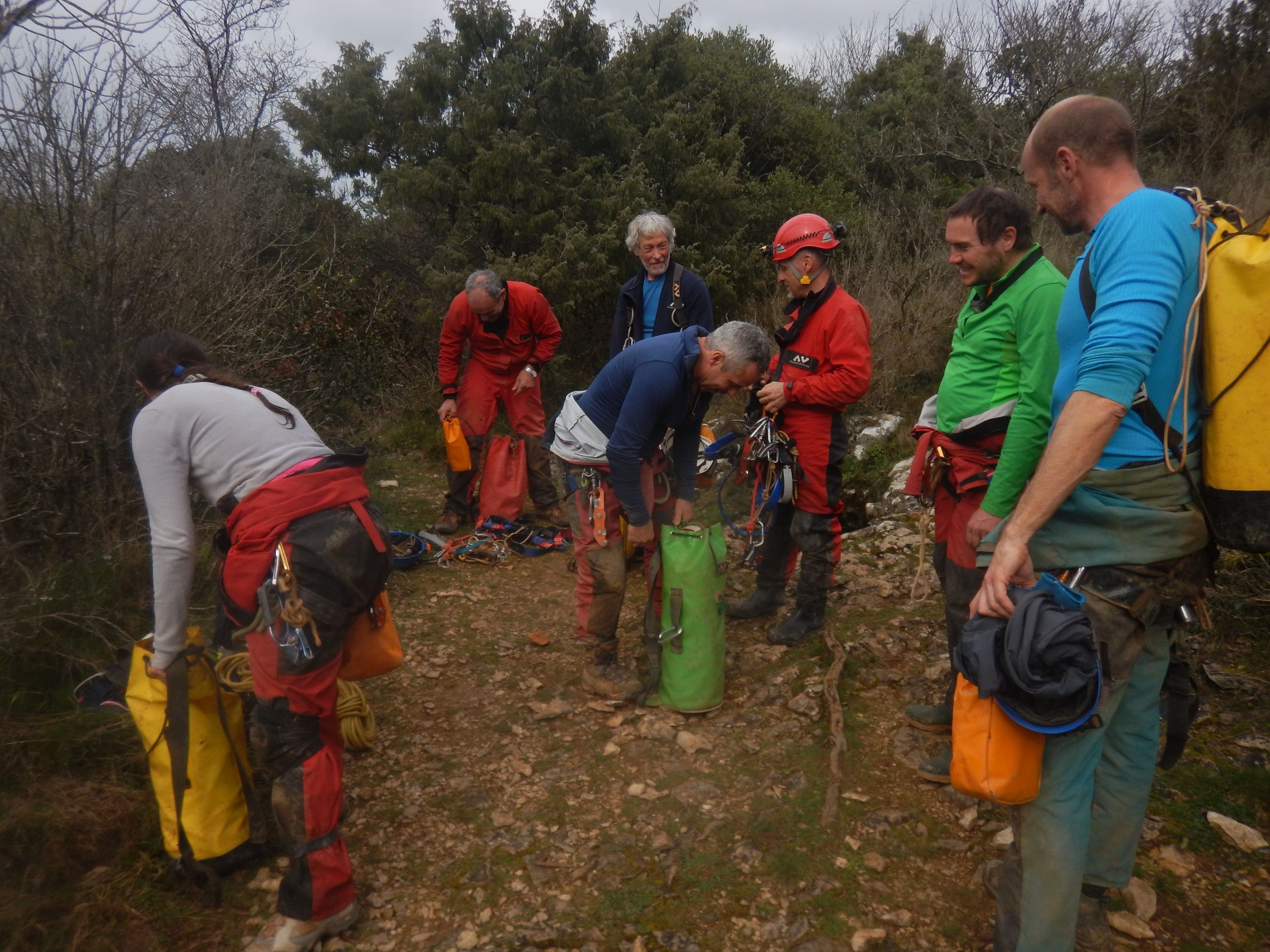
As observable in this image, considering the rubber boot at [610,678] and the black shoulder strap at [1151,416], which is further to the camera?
the rubber boot at [610,678]

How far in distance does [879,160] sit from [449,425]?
387 inches

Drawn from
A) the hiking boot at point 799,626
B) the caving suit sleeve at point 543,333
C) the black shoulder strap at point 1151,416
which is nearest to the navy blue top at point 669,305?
the caving suit sleeve at point 543,333

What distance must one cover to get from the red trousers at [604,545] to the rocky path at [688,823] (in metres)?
0.42

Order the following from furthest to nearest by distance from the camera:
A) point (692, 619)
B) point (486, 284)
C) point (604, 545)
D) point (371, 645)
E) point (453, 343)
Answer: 1. point (453, 343)
2. point (486, 284)
3. point (604, 545)
4. point (692, 619)
5. point (371, 645)

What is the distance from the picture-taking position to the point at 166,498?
7.99ft

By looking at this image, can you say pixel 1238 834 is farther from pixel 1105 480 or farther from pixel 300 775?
pixel 300 775

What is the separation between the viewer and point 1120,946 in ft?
7.98

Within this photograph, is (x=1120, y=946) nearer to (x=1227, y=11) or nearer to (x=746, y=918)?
(x=746, y=918)

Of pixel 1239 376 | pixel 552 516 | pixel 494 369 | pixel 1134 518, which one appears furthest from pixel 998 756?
pixel 552 516

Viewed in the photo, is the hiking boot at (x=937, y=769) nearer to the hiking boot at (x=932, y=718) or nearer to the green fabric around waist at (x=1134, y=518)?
the hiking boot at (x=932, y=718)

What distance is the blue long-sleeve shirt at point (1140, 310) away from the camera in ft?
5.64

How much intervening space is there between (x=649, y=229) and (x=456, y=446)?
2137 mm

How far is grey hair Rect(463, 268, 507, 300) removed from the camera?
551 centimetres

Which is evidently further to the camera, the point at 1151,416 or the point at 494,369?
the point at 494,369
